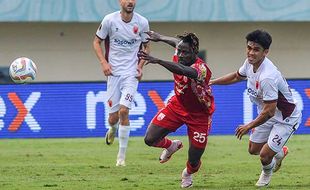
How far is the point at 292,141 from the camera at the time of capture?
63.8 feet

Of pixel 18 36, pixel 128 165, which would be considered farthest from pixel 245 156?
pixel 18 36

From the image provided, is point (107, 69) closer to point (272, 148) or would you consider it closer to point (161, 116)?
point (161, 116)

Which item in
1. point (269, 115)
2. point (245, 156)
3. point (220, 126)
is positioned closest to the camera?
point (269, 115)

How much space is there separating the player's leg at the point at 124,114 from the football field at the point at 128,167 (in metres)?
0.24

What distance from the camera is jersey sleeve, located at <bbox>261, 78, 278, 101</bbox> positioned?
10852 millimetres

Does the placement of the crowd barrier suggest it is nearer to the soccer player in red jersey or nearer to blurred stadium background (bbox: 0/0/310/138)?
blurred stadium background (bbox: 0/0/310/138)

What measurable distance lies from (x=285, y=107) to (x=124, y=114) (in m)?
3.34

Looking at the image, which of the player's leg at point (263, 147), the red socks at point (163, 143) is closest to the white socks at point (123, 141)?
the red socks at point (163, 143)

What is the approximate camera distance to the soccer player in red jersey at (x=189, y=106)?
36.0 feet

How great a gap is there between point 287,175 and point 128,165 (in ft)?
8.68

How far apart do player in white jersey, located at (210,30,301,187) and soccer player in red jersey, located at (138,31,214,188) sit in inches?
19.5

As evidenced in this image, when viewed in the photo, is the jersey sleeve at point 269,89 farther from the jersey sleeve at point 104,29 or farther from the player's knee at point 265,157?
the jersey sleeve at point 104,29

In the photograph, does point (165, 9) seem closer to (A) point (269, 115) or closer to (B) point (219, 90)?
(B) point (219, 90)

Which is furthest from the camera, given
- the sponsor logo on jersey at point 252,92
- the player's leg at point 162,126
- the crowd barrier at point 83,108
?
the crowd barrier at point 83,108
